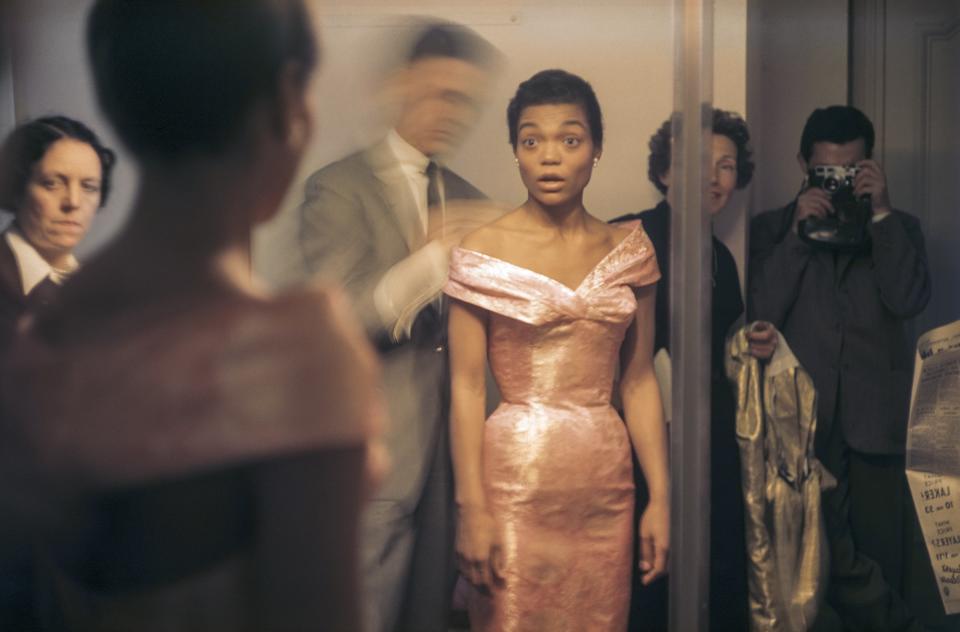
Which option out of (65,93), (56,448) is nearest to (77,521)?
A: (56,448)

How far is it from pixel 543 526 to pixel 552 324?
0.28 meters

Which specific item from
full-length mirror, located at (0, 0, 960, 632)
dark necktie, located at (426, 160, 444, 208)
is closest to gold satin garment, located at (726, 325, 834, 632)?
full-length mirror, located at (0, 0, 960, 632)

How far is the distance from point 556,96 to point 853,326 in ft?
2.00

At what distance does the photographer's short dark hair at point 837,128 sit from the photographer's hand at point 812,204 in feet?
0.20

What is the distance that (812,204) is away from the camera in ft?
5.44

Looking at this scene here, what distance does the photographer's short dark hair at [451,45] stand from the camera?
1.35 metres

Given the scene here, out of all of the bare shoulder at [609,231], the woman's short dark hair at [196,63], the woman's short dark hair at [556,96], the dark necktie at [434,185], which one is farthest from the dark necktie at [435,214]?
the woman's short dark hair at [196,63]

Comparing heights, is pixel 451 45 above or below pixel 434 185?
above

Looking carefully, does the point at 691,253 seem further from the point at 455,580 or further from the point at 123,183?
the point at 123,183

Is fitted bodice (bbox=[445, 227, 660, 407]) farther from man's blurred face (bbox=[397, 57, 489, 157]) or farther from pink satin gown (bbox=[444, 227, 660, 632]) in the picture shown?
man's blurred face (bbox=[397, 57, 489, 157])

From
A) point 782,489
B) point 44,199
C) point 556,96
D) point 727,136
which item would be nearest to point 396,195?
point 556,96

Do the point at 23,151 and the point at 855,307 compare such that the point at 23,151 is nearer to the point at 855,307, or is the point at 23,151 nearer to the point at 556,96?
the point at 556,96

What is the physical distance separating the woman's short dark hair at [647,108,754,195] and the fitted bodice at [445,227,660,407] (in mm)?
90

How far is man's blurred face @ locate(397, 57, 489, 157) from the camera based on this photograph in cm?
133
